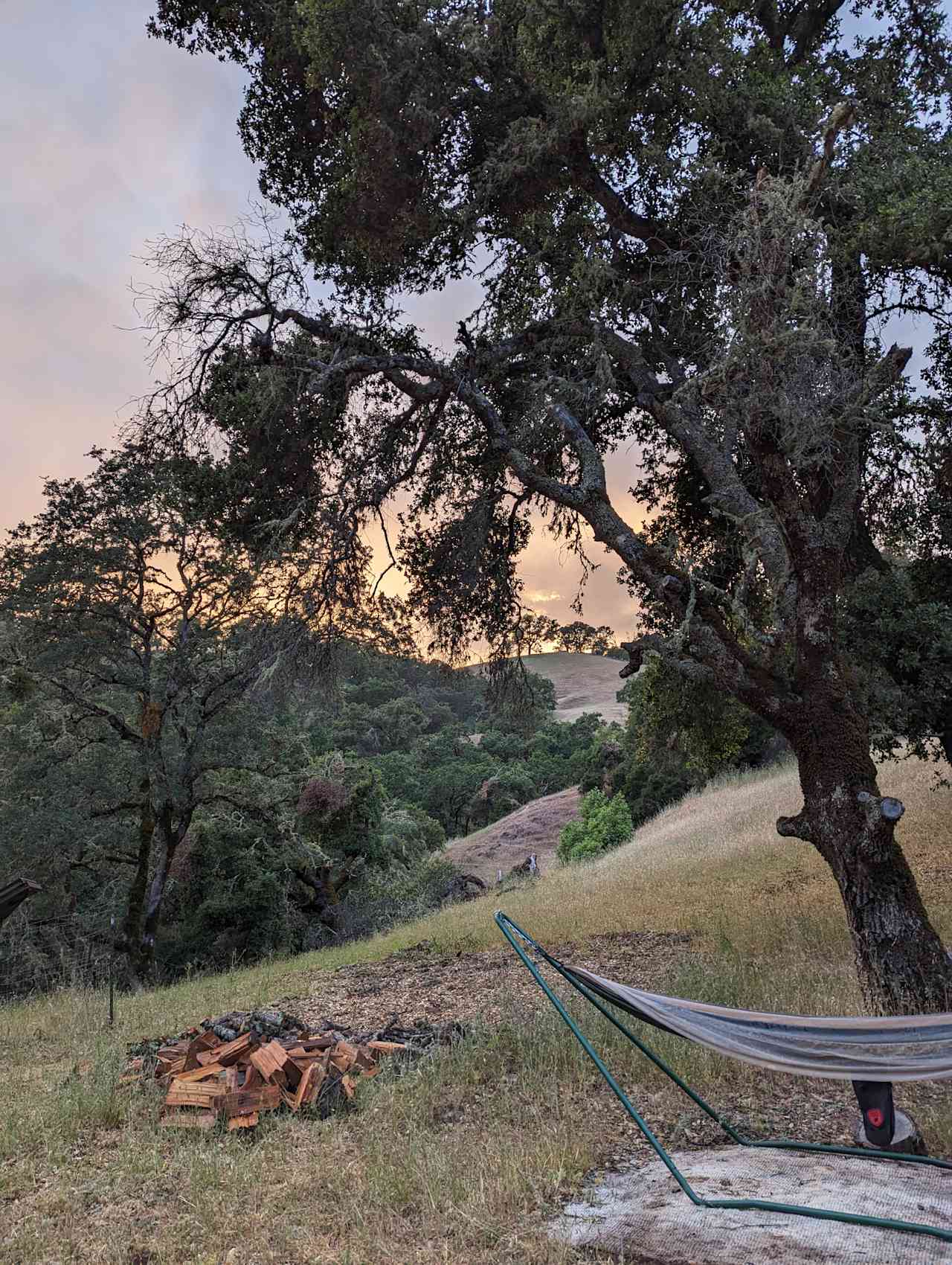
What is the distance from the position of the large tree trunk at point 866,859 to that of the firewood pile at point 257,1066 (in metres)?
3.45

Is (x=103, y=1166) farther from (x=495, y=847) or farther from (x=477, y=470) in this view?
(x=495, y=847)

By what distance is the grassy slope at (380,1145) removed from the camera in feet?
12.7

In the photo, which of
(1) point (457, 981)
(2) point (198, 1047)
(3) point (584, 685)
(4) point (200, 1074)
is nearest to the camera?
(4) point (200, 1074)

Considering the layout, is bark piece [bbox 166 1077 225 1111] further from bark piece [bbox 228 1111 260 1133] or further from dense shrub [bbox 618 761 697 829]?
dense shrub [bbox 618 761 697 829]

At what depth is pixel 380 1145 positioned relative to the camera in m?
4.75

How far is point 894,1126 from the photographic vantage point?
13.6ft

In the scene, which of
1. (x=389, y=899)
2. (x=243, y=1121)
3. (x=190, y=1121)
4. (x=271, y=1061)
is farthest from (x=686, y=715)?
(x=389, y=899)

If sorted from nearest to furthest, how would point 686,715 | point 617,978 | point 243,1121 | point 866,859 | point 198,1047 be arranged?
point 243,1121 < point 198,1047 < point 866,859 < point 617,978 < point 686,715

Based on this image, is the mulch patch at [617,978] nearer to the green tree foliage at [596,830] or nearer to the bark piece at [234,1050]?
the bark piece at [234,1050]

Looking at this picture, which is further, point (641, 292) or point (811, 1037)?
point (641, 292)

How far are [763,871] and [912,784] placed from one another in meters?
6.99

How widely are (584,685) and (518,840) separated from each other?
52.3 metres

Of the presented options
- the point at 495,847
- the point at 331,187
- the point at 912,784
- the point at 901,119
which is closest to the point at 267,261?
the point at 331,187

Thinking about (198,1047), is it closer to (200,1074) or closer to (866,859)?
(200,1074)
